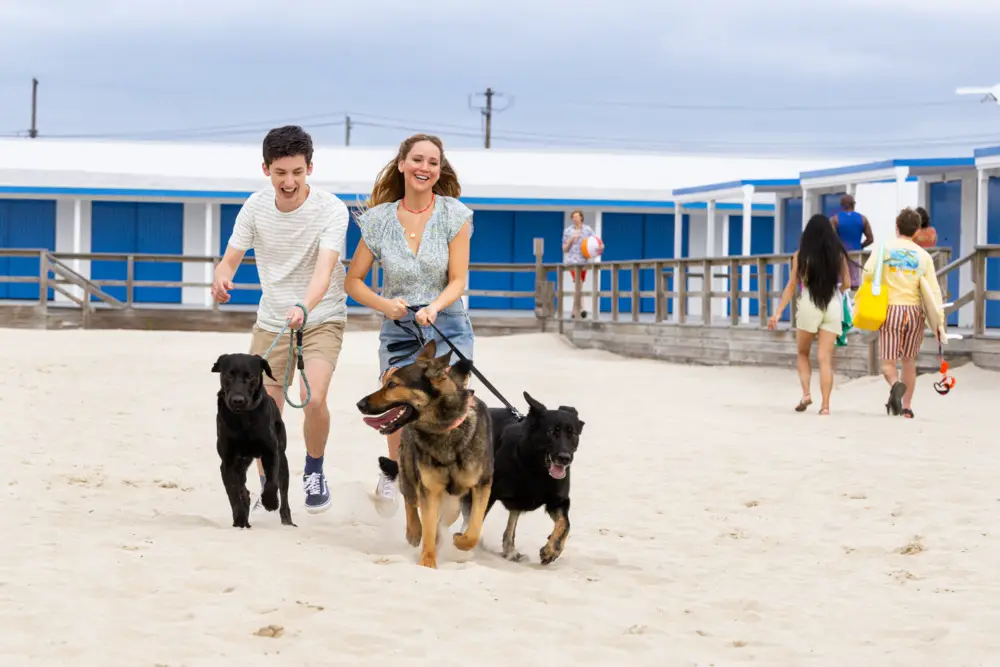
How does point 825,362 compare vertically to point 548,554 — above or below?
above

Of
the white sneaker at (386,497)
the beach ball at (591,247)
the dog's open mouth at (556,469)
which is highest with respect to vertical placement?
the beach ball at (591,247)

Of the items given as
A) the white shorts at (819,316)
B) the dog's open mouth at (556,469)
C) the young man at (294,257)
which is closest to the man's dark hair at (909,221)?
the white shorts at (819,316)

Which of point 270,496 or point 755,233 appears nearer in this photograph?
point 270,496

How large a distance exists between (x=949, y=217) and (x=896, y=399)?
31.9ft

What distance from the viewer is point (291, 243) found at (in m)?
6.50

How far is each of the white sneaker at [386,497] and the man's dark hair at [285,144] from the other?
1811 mm

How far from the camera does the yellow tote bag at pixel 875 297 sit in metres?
11.5

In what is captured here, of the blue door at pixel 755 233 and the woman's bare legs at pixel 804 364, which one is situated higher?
the blue door at pixel 755 233

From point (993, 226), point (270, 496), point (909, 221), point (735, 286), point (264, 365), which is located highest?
point (993, 226)

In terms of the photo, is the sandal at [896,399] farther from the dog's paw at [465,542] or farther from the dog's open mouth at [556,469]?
the dog's paw at [465,542]

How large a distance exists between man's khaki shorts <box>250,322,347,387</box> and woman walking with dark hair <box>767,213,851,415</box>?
6335 millimetres

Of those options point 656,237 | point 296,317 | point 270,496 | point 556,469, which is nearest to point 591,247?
point 656,237

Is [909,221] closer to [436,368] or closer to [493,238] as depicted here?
[436,368]

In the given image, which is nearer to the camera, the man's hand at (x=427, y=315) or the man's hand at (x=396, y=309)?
the man's hand at (x=427, y=315)
